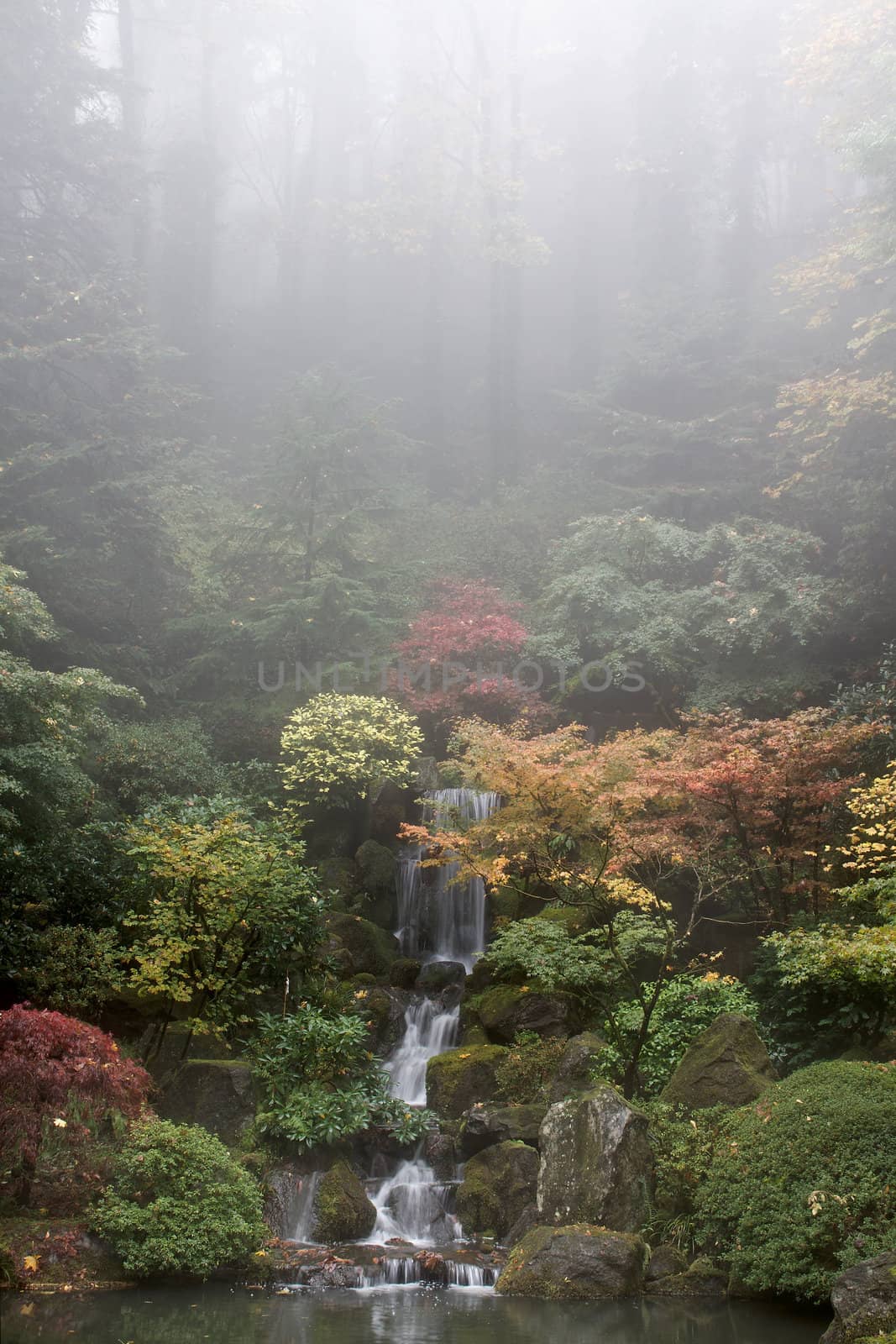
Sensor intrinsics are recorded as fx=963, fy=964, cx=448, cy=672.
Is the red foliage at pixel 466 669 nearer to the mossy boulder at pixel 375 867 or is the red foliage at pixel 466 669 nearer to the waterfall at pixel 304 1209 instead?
the mossy boulder at pixel 375 867

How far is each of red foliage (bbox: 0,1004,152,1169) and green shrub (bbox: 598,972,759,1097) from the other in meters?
4.70

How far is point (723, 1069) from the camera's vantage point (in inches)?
346

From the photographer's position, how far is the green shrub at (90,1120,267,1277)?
23.6ft

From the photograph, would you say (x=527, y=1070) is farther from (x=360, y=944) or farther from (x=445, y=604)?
(x=445, y=604)

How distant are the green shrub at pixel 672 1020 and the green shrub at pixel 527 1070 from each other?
60 centimetres

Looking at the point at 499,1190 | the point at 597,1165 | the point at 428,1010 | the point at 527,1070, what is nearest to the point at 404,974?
the point at 428,1010

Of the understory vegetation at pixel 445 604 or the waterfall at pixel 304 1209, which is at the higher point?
the understory vegetation at pixel 445 604

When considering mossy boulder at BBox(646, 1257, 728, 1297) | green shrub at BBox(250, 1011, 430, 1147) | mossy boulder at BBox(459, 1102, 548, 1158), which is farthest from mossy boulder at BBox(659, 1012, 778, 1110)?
green shrub at BBox(250, 1011, 430, 1147)

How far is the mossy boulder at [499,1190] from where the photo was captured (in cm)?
860

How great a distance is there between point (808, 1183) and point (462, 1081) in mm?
4313

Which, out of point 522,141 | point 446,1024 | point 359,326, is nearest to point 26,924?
point 446,1024

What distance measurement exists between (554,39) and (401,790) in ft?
93.9

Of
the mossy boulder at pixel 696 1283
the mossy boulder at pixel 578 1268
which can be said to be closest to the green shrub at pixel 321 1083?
the mossy boulder at pixel 578 1268

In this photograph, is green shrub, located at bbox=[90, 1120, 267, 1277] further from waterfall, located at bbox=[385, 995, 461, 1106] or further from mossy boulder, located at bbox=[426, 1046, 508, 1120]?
waterfall, located at bbox=[385, 995, 461, 1106]
